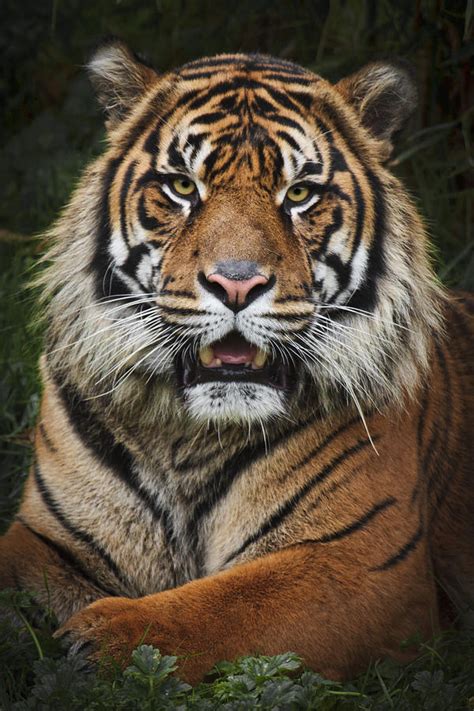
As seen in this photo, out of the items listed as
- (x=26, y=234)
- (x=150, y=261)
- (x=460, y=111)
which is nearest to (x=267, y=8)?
(x=460, y=111)

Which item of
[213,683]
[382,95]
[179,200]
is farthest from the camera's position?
[382,95]

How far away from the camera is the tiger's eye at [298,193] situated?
2.92 m

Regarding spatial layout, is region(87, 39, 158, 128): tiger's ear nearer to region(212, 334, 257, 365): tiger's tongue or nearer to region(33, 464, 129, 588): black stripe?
region(212, 334, 257, 365): tiger's tongue

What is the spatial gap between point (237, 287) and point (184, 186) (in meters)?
0.42

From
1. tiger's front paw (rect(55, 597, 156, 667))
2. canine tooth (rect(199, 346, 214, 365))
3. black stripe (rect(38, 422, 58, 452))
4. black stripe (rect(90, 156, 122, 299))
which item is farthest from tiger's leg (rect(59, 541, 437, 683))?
black stripe (rect(90, 156, 122, 299))

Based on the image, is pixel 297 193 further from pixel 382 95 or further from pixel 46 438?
pixel 46 438

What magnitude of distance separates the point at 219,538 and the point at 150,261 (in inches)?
27.9

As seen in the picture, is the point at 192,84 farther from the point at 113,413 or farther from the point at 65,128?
the point at 65,128

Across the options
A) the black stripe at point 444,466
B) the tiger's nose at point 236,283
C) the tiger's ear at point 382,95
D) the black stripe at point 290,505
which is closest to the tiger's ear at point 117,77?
the tiger's ear at point 382,95

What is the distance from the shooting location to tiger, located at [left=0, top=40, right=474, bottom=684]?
276cm

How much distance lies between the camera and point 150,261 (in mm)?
2938

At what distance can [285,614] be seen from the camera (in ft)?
8.86

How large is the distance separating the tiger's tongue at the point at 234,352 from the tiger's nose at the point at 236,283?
0.52ft

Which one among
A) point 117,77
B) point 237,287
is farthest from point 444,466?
point 117,77
